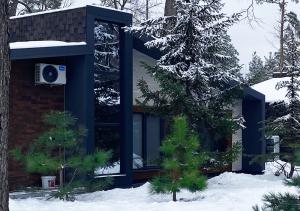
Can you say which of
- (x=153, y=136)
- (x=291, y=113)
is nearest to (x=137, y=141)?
(x=153, y=136)

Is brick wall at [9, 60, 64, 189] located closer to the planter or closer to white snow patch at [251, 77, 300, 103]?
the planter

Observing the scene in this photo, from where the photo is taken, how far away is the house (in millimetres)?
13102

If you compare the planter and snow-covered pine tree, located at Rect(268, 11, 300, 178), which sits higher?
snow-covered pine tree, located at Rect(268, 11, 300, 178)

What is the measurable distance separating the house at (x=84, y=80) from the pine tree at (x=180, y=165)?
8.85ft

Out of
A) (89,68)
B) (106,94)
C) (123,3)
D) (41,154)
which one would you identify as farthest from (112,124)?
(123,3)

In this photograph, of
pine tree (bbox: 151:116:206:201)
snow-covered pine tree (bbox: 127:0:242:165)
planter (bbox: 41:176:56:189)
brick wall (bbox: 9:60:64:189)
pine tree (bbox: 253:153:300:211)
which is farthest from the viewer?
snow-covered pine tree (bbox: 127:0:242:165)

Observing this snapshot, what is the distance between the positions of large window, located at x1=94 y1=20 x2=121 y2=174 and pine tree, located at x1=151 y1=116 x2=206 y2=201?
311 cm

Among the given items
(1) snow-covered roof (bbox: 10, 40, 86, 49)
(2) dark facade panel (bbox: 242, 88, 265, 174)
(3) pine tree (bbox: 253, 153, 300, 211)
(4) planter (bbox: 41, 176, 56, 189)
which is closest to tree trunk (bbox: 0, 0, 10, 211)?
(3) pine tree (bbox: 253, 153, 300, 211)

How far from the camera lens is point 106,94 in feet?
47.8

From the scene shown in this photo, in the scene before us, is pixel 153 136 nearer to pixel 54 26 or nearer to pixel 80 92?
pixel 80 92

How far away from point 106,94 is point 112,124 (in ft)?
2.44

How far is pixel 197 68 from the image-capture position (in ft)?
46.2

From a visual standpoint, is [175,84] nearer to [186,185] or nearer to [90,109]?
[90,109]

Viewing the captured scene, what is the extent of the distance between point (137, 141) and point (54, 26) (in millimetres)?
3992
